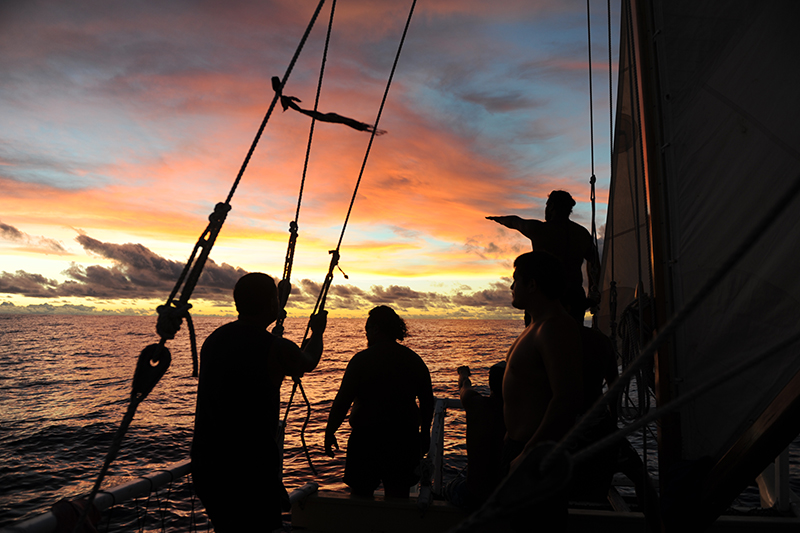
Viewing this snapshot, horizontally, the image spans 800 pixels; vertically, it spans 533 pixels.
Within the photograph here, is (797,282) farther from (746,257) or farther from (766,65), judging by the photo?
(766,65)

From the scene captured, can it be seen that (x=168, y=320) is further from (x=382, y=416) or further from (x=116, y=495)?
(x=382, y=416)

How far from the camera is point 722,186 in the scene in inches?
105

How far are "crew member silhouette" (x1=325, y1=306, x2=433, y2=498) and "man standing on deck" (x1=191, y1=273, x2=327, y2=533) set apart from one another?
41.8 inches

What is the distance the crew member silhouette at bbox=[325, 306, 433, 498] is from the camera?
3361 millimetres

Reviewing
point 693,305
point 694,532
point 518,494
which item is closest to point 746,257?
point 694,532

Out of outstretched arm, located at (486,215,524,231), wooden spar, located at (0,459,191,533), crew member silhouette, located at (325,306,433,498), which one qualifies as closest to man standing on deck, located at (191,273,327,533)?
wooden spar, located at (0,459,191,533)

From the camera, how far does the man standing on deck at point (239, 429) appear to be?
7.35 ft

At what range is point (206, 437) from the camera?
89.5 inches

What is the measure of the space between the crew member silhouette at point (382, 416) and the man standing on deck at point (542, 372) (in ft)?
4.34

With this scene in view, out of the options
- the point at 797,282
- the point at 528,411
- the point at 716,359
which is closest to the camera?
the point at 528,411

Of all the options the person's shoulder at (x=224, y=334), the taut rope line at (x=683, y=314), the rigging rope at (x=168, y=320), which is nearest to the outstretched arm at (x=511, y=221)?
the rigging rope at (x=168, y=320)

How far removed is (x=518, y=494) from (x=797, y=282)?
2428 mm

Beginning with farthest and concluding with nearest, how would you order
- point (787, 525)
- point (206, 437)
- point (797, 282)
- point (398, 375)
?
point (398, 375) → point (787, 525) → point (797, 282) → point (206, 437)

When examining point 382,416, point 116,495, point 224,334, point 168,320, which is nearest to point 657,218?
point 382,416
